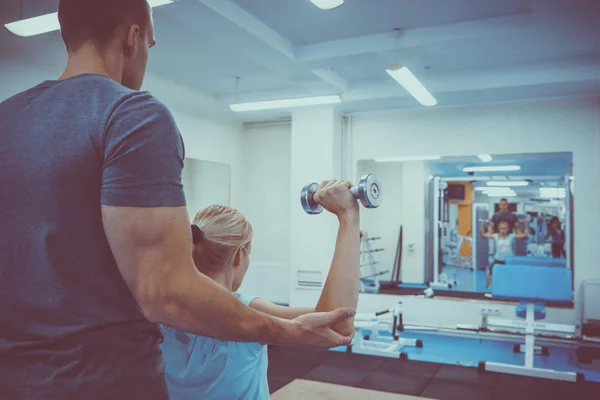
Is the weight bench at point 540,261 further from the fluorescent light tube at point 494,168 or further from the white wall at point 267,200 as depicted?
the white wall at point 267,200

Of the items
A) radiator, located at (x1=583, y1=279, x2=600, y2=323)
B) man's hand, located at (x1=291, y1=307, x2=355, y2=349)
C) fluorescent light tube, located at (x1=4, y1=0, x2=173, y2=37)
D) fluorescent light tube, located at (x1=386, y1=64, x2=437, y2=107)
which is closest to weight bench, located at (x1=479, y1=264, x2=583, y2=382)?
radiator, located at (x1=583, y1=279, x2=600, y2=323)

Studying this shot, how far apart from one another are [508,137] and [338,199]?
531 cm

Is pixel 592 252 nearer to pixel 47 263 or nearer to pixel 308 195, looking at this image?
pixel 308 195

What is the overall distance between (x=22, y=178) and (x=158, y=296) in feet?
0.79

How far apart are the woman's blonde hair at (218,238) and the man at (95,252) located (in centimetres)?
48

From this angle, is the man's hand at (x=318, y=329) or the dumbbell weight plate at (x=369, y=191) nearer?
the man's hand at (x=318, y=329)

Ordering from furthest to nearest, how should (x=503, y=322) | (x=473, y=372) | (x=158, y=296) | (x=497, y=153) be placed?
(x=497, y=153) < (x=503, y=322) < (x=473, y=372) < (x=158, y=296)

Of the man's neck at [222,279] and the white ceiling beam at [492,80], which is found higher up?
the white ceiling beam at [492,80]

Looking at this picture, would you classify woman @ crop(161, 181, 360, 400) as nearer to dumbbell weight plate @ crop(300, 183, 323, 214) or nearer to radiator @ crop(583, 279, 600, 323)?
dumbbell weight plate @ crop(300, 183, 323, 214)

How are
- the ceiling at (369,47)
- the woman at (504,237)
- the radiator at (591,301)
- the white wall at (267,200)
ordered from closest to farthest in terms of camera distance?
the ceiling at (369,47), the radiator at (591,301), the white wall at (267,200), the woman at (504,237)

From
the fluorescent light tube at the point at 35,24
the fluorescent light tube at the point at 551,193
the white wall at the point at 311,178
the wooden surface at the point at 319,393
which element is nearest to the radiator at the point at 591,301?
the white wall at the point at 311,178

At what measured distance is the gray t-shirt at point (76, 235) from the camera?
24.4 inches

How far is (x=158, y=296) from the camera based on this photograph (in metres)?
0.62

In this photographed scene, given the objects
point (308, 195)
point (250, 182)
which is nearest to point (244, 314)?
point (308, 195)
